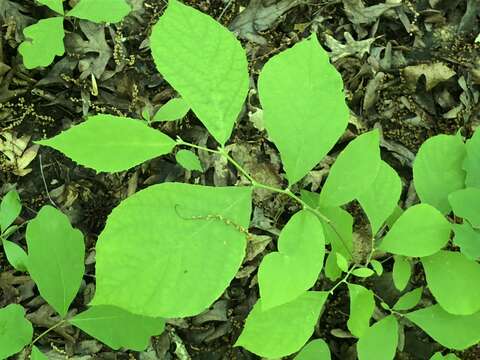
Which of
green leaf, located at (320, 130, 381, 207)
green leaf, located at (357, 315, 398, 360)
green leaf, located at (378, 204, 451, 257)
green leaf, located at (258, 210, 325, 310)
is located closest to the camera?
green leaf, located at (258, 210, 325, 310)

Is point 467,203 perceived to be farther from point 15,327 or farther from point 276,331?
point 15,327

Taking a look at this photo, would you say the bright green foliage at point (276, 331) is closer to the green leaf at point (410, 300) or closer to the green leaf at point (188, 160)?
the green leaf at point (410, 300)

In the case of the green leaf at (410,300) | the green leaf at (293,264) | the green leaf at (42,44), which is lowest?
the green leaf at (410,300)

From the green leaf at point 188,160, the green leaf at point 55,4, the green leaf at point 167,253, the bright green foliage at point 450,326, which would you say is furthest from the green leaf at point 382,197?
the green leaf at point 55,4

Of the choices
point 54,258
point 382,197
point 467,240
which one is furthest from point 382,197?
point 54,258

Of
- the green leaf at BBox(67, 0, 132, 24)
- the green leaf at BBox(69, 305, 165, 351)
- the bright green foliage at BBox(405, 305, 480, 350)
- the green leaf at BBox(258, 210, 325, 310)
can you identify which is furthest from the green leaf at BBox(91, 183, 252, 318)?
the green leaf at BBox(67, 0, 132, 24)

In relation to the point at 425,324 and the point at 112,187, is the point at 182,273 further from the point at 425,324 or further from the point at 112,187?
the point at 112,187

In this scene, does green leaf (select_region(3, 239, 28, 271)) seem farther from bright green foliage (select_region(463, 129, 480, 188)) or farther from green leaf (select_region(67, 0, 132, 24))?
bright green foliage (select_region(463, 129, 480, 188))
